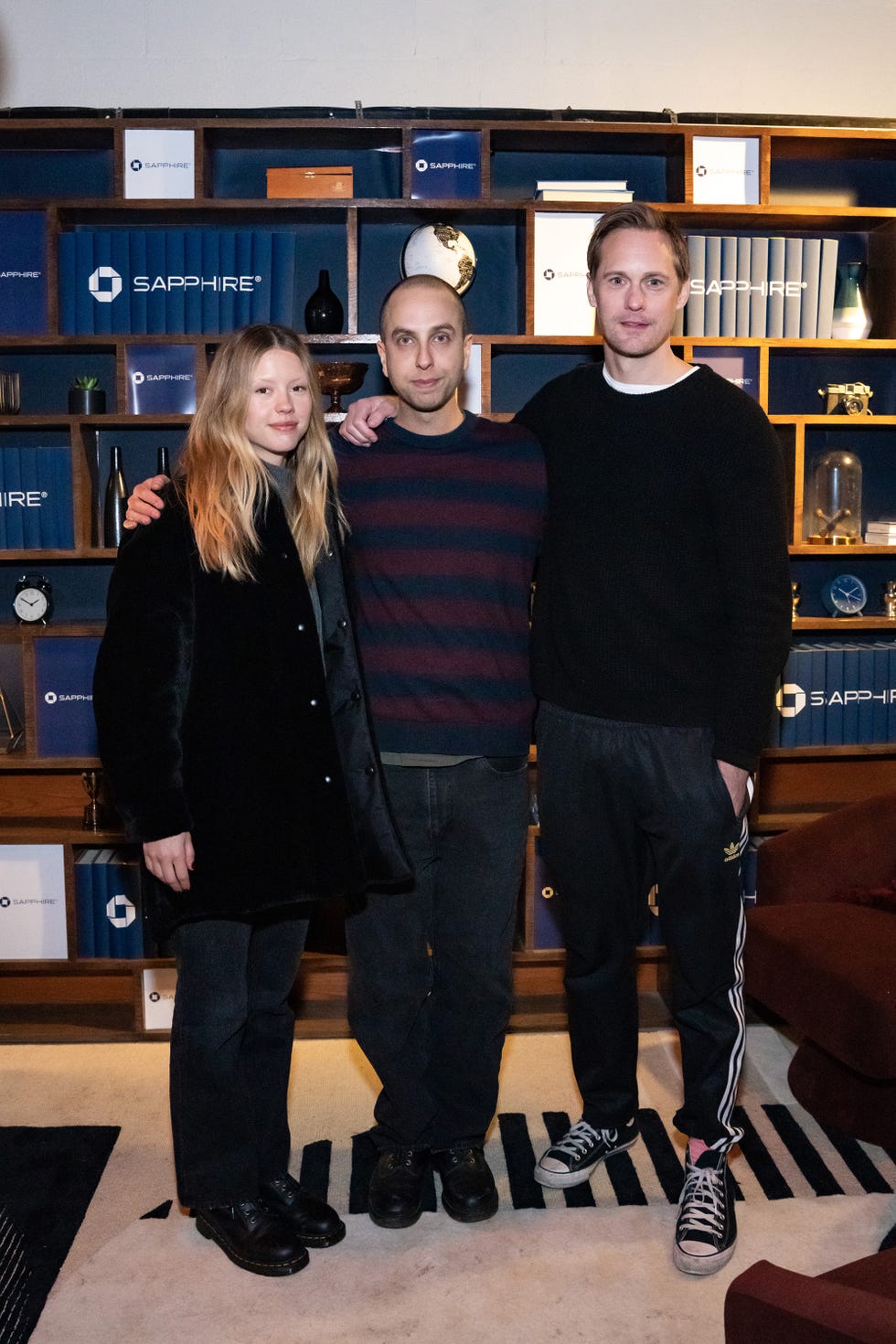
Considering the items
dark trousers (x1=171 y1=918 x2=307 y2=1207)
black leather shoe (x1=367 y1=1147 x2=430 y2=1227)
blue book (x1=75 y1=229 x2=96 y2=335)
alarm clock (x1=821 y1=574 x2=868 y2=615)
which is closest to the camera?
dark trousers (x1=171 y1=918 x2=307 y2=1207)

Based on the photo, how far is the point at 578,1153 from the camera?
2475mm

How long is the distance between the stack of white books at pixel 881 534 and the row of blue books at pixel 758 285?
579 millimetres

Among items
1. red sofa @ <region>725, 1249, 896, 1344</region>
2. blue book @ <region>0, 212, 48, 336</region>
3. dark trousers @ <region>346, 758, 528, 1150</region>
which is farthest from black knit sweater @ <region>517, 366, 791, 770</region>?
blue book @ <region>0, 212, 48, 336</region>

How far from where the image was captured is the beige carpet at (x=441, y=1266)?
6.69 feet

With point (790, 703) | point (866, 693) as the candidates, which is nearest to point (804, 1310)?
point (790, 703)

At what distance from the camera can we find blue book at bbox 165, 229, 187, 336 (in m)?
3.17

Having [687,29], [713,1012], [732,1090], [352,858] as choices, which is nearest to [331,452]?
[352,858]

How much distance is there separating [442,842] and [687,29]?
2.56 metres

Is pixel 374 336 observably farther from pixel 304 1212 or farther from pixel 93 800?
pixel 304 1212

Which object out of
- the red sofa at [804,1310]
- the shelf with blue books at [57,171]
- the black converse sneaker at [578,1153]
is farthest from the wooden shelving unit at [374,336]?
the red sofa at [804,1310]

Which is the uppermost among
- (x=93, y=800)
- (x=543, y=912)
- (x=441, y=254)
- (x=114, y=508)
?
(x=441, y=254)

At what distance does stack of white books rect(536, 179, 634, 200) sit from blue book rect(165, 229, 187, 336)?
37.5 inches

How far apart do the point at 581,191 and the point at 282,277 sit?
0.83m

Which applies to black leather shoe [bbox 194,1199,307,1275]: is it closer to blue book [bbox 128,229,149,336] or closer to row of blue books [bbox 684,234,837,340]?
blue book [bbox 128,229,149,336]
